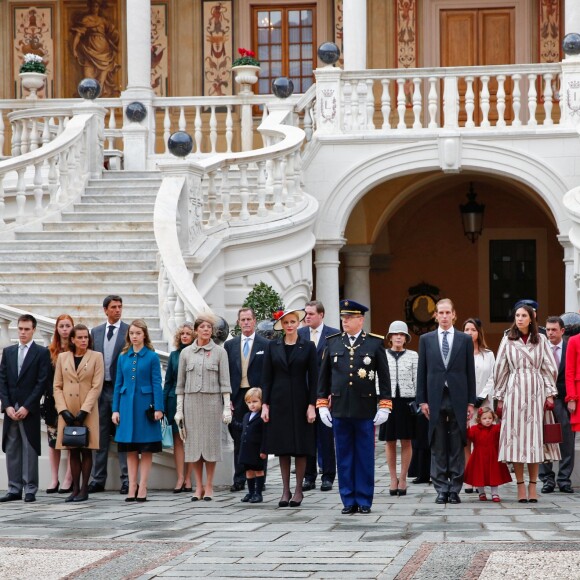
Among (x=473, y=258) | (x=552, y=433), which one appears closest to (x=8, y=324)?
(x=552, y=433)

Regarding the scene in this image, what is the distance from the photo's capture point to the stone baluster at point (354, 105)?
19703 millimetres

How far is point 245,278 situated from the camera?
17328 millimetres

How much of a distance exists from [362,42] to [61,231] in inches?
247

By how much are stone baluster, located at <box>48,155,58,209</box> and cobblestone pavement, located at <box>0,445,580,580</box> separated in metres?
7.05

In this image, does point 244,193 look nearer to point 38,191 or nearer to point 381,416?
point 38,191

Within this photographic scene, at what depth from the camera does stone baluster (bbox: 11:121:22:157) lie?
19.8 m

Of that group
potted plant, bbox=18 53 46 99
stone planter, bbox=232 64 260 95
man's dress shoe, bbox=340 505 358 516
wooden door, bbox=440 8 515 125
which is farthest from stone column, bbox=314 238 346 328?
man's dress shoe, bbox=340 505 358 516

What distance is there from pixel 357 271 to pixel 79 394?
39.2 feet

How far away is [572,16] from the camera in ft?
68.7

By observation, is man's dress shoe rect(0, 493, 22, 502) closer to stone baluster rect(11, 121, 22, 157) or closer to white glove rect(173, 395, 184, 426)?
white glove rect(173, 395, 184, 426)

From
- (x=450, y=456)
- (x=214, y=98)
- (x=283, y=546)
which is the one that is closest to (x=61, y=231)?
(x=214, y=98)

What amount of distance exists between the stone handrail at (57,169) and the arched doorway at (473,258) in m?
7.37

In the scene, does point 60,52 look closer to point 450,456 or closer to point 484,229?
point 484,229

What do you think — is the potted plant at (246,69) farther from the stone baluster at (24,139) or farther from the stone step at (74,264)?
the stone step at (74,264)
